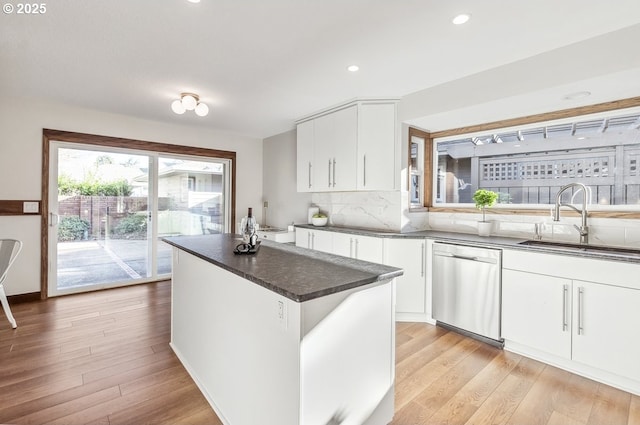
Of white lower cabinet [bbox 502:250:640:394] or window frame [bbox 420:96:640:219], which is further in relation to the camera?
window frame [bbox 420:96:640:219]

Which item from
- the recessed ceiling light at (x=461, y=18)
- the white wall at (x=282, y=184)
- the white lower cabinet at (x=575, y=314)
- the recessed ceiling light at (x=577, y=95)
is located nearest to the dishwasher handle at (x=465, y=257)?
the white lower cabinet at (x=575, y=314)

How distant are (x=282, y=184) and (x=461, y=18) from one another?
3.69 meters

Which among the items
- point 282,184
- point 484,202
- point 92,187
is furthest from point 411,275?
point 92,187

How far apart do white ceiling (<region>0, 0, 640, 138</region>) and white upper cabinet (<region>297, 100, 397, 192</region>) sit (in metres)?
0.24

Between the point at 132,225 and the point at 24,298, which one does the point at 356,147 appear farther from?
the point at 24,298

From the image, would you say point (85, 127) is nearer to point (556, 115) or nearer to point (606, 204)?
point (556, 115)

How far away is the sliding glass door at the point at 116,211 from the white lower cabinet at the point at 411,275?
3434 mm

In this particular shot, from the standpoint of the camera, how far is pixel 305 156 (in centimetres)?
423

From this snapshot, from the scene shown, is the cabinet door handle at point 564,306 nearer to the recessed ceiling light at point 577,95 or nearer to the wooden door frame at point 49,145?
the recessed ceiling light at point 577,95

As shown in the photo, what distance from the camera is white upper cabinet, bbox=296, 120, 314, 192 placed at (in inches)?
→ 163

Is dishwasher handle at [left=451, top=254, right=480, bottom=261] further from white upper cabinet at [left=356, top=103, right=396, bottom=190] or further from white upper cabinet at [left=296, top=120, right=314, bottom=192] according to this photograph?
white upper cabinet at [left=296, top=120, right=314, bottom=192]

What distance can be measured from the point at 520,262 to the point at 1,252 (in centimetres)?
493

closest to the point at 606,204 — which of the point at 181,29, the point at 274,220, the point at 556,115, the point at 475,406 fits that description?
the point at 556,115

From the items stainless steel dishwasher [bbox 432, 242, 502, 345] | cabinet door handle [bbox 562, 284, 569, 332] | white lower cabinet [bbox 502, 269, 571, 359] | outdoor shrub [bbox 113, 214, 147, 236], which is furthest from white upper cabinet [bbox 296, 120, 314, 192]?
cabinet door handle [bbox 562, 284, 569, 332]
